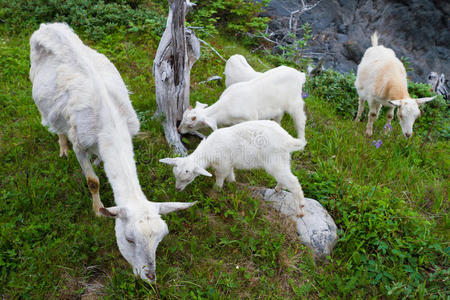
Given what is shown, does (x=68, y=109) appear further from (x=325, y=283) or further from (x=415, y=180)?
(x=415, y=180)

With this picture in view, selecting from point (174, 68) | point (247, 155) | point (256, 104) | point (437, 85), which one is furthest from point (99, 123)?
point (437, 85)

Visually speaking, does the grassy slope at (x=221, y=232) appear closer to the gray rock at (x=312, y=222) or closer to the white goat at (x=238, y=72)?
the gray rock at (x=312, y=222)

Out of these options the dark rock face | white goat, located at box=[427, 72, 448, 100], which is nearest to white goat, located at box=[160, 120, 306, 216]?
white goat, located at box=[427, 72, 448, 100]

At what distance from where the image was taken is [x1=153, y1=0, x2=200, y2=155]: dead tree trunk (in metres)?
5.02

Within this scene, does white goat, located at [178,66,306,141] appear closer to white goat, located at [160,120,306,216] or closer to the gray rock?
white goat, located at [160,120,306,216]

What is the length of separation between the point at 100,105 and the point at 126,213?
144cm

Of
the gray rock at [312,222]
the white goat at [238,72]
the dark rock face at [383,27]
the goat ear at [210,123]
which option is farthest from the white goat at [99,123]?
the dark rock face at [383,27]

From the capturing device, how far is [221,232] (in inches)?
153

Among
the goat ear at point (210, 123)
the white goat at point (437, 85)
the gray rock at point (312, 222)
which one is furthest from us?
the white goat at point (437, 85)

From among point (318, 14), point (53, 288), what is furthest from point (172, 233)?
point (318, 14)

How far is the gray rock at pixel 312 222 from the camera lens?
3.84 metres

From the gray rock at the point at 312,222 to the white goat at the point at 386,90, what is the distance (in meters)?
3.23

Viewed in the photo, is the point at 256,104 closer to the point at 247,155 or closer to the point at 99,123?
the point at 247,155

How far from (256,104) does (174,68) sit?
4.91 ft
